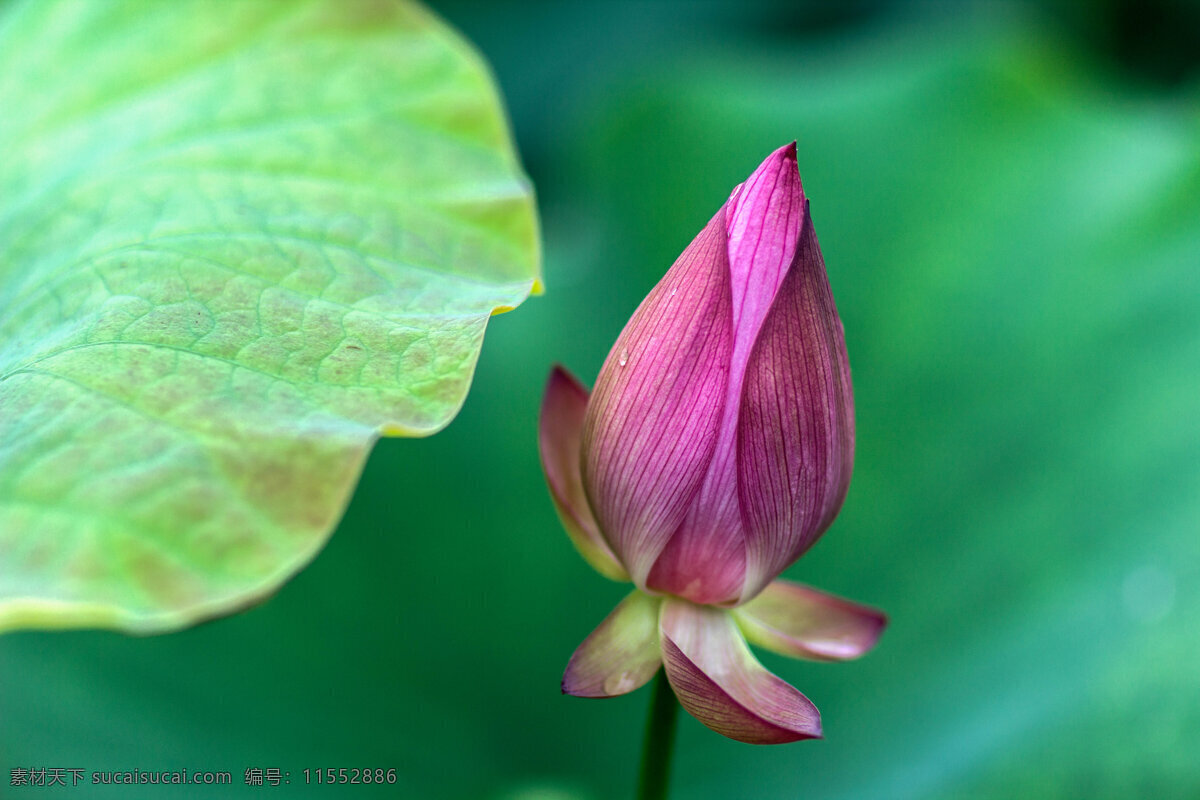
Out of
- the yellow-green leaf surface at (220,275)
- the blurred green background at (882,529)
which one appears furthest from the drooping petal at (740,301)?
the blurred green background at (882,529)

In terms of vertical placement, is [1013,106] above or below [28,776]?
above

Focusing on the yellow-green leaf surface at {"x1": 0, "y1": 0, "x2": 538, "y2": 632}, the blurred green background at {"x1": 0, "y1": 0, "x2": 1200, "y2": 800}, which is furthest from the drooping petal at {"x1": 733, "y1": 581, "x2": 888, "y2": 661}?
the blurred green background at {"x1": 0, "y1": 0, "x2": 1200, "y2": 800}

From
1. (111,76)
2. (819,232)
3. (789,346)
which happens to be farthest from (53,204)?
(819,232)

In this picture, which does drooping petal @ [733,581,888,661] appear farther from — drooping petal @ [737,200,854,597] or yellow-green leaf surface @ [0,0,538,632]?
yellow-green leaf surface @ [0,0,538,632]

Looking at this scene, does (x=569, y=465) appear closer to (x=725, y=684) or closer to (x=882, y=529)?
(x=725, y=684)

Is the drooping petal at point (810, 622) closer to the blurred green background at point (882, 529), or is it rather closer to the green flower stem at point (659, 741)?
the green flower stem at point (659, 741)

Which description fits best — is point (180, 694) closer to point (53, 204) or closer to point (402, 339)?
point (53, 204)

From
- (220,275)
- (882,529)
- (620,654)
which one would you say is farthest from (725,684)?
(882,529)
